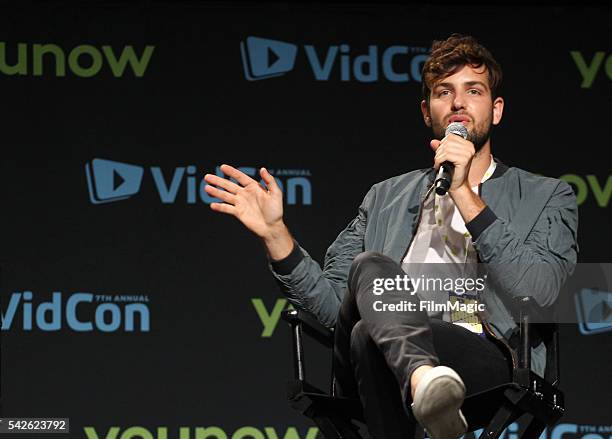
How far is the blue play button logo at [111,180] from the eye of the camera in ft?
13.6

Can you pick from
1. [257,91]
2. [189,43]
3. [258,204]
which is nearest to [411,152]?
[257,91]

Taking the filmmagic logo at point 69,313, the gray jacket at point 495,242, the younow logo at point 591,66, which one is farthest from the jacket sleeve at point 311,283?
the younow logo at point 591,66

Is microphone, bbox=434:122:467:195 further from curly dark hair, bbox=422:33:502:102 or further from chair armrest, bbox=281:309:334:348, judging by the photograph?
chair armrest, bbox=281:309:334:348

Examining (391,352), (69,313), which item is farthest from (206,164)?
(391,352)

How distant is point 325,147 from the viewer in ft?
13.9

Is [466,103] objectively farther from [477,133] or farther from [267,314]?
[267,314]

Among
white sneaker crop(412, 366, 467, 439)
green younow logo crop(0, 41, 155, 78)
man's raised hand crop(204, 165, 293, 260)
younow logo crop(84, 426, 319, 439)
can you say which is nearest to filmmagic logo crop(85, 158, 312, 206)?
green younow logo crop(0, 41, 155, 78)

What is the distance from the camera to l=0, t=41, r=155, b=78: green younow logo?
4.19m

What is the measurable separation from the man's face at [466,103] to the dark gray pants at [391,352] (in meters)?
0.60

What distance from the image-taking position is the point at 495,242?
107 inches

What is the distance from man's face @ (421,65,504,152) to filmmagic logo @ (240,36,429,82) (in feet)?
3.75

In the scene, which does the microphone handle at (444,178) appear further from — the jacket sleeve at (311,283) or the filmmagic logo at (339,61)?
the filmmagic logo at (339,61)

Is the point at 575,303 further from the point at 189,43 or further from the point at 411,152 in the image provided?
the point at 189,43

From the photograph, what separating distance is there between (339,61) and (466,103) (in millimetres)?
1259
